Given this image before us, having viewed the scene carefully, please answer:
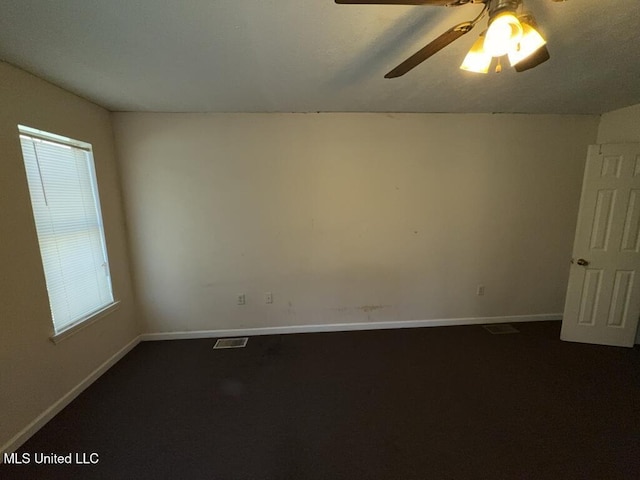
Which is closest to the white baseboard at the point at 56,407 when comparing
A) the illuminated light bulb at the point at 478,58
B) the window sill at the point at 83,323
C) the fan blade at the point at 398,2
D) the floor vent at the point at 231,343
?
the window sill at the point at 83,323

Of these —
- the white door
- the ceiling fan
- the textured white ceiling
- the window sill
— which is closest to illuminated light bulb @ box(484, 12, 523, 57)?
the ceiling fan

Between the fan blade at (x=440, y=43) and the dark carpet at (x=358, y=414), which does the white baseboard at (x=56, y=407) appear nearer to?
the dark carpet at (x=358, y=414)

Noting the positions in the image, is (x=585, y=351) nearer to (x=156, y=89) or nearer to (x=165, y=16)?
(x=165, y=16)

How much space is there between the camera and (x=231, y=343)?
2.77m

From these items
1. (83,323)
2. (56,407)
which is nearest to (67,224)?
(83,323)

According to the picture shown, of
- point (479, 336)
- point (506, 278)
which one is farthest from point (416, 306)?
point (506, 278)

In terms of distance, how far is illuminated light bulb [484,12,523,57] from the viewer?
1003 millimetres

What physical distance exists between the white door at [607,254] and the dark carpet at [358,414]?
226mm

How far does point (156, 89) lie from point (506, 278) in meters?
4.07

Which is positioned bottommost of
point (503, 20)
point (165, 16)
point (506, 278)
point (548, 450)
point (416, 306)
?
point (548, 450)

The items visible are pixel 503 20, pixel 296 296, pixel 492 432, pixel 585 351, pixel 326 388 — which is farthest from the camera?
pixel 296 296

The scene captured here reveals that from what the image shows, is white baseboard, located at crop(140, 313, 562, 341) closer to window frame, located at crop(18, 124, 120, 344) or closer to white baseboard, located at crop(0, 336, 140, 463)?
white baseboard, located at crop(0, 336, 140, 463)

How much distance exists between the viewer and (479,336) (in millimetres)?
2830

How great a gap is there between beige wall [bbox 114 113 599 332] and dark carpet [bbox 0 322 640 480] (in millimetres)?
552
